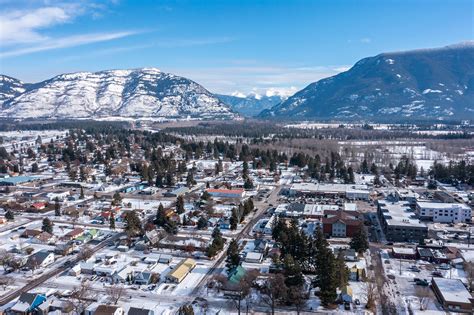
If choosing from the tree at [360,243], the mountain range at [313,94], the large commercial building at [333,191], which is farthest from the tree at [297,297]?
the mountain range at [313,94]

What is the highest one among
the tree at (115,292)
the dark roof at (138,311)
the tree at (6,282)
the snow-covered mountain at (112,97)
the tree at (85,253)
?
the snow-covered mountain at (112,97)

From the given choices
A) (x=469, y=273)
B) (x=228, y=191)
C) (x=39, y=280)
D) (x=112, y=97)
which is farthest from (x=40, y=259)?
(x=112, y=97)

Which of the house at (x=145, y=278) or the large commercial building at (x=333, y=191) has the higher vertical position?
the large commercial building at (x=333, y=191)

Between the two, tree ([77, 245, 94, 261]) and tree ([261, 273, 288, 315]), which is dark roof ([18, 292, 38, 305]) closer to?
tree ([77, 245, 94, 261])

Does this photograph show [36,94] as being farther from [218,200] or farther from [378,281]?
[378,281]

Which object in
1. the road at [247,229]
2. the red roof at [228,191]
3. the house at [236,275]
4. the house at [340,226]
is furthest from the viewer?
the red roof at [228,191]

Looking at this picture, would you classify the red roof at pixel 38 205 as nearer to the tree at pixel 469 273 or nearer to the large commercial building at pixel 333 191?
the large commercial building at pixel 333 191

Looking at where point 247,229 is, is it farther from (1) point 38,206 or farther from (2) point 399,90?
(2) point 399,90
